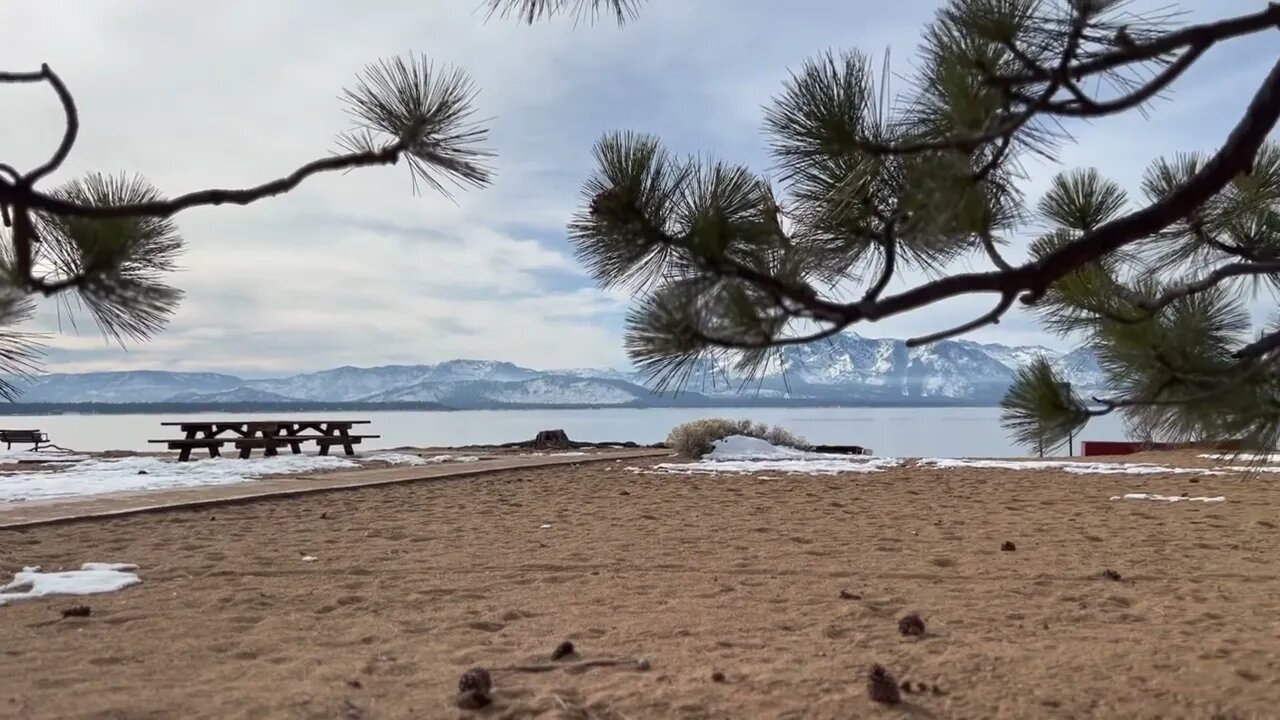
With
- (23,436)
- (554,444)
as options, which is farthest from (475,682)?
(23,436)

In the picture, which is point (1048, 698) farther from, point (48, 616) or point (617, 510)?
point (617, 510)

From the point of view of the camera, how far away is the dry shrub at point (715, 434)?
13984mm

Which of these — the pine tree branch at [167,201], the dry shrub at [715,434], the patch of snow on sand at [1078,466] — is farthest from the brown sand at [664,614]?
the dry shrub at [715,434]

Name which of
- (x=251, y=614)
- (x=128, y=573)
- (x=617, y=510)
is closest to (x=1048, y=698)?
(x=251, y=614)

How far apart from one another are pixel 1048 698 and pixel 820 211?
1.47 m

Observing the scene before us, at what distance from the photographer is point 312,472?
10.9 meters

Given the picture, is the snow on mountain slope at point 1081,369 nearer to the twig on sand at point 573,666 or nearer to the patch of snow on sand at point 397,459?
the twig on sand at point 573,666

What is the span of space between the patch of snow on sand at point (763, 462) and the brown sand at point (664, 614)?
4282mm

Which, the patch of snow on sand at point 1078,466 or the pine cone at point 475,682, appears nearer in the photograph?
the pine cone at point 475,682

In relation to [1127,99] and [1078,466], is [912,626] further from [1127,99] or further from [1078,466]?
[1078,466]

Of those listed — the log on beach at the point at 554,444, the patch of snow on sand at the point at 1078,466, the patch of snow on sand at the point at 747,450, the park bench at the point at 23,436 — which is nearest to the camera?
the patch of snow on sand at the point at 1078,466

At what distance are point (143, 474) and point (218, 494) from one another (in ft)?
10.3

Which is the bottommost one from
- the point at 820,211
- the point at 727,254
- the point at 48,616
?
the point at 48,616

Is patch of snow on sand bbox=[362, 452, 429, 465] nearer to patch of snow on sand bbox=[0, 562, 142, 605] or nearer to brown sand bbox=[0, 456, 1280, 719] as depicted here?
brown sand bbox=[0, 456, 1280, 719]
